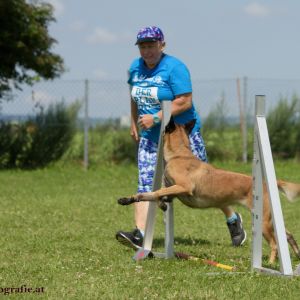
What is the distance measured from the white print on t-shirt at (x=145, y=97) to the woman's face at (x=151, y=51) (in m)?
0.25

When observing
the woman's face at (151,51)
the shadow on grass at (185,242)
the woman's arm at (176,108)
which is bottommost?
the shadow on grass at (185,242)

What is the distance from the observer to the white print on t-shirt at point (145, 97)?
697 centimetres

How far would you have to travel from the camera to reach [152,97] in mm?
6984

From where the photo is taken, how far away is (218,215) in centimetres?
1046

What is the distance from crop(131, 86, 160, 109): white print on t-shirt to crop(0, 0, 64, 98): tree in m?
10.6

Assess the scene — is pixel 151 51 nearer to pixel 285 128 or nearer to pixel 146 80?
pixel 146 80

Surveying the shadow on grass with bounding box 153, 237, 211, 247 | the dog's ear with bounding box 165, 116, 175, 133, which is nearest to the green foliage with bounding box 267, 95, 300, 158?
the shadow on grass with bounding box 153, 237, 211, 247

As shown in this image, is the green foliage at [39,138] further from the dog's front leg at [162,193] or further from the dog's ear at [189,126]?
the dog's front leg at [162,193]

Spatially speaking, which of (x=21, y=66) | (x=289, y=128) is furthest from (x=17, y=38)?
(x=289, y=128)

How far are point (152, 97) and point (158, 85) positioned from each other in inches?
5.4

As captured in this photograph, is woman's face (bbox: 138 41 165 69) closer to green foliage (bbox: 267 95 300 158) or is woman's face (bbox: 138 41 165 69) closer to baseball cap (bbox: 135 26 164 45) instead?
baseball cap (bbox: 135 26 164 45)

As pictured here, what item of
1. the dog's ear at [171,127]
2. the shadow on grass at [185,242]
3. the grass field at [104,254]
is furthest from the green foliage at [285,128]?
the dog's ear at [171,127]

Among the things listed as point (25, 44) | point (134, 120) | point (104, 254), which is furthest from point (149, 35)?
point (25, 44)

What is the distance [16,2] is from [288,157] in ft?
27.1
